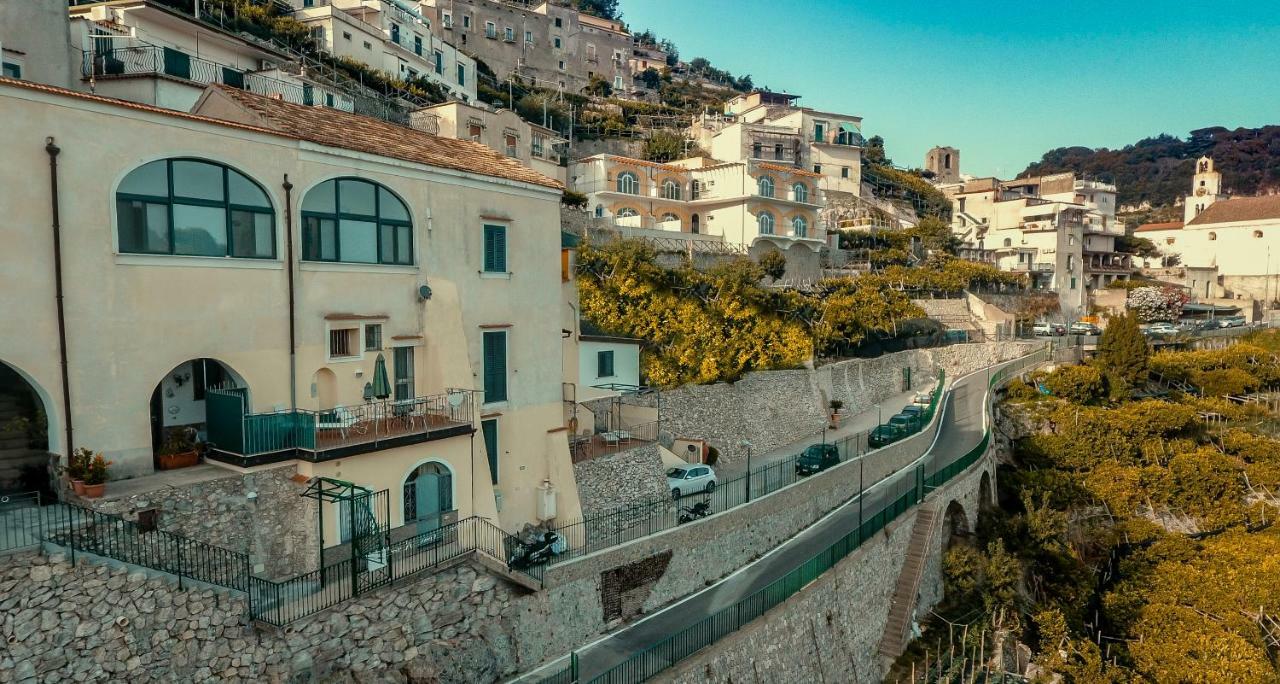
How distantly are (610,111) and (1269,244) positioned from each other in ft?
227

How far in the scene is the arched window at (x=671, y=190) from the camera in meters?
48.0

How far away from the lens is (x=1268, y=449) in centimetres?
3531

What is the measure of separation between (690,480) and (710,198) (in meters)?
29.5

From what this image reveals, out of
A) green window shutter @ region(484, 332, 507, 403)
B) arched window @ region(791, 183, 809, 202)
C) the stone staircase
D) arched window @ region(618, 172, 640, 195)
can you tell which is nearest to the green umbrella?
green window shutter @ region(484, 332, 507, 403)

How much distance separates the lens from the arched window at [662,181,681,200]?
4797 centimetres

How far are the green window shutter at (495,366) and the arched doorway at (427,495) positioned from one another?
8.63 feet

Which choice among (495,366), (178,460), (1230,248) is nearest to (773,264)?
(495,366)

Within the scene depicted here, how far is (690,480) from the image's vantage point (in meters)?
22.3

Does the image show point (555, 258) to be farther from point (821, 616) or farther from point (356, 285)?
point (821, 616)

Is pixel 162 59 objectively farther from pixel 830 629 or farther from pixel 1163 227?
pixel 1163 227

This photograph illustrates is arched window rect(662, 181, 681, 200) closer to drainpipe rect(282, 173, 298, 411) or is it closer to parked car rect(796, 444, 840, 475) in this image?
parked car rect(796, 444, 840, 475)

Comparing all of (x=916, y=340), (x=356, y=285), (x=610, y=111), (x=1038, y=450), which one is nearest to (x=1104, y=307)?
(x=916, y=340)

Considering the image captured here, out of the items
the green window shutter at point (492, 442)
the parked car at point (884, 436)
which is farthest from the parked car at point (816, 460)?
the green window shutter at point (492, 442)

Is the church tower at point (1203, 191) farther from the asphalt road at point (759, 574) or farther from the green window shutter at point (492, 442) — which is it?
the green window shutter at point (492, 442)
